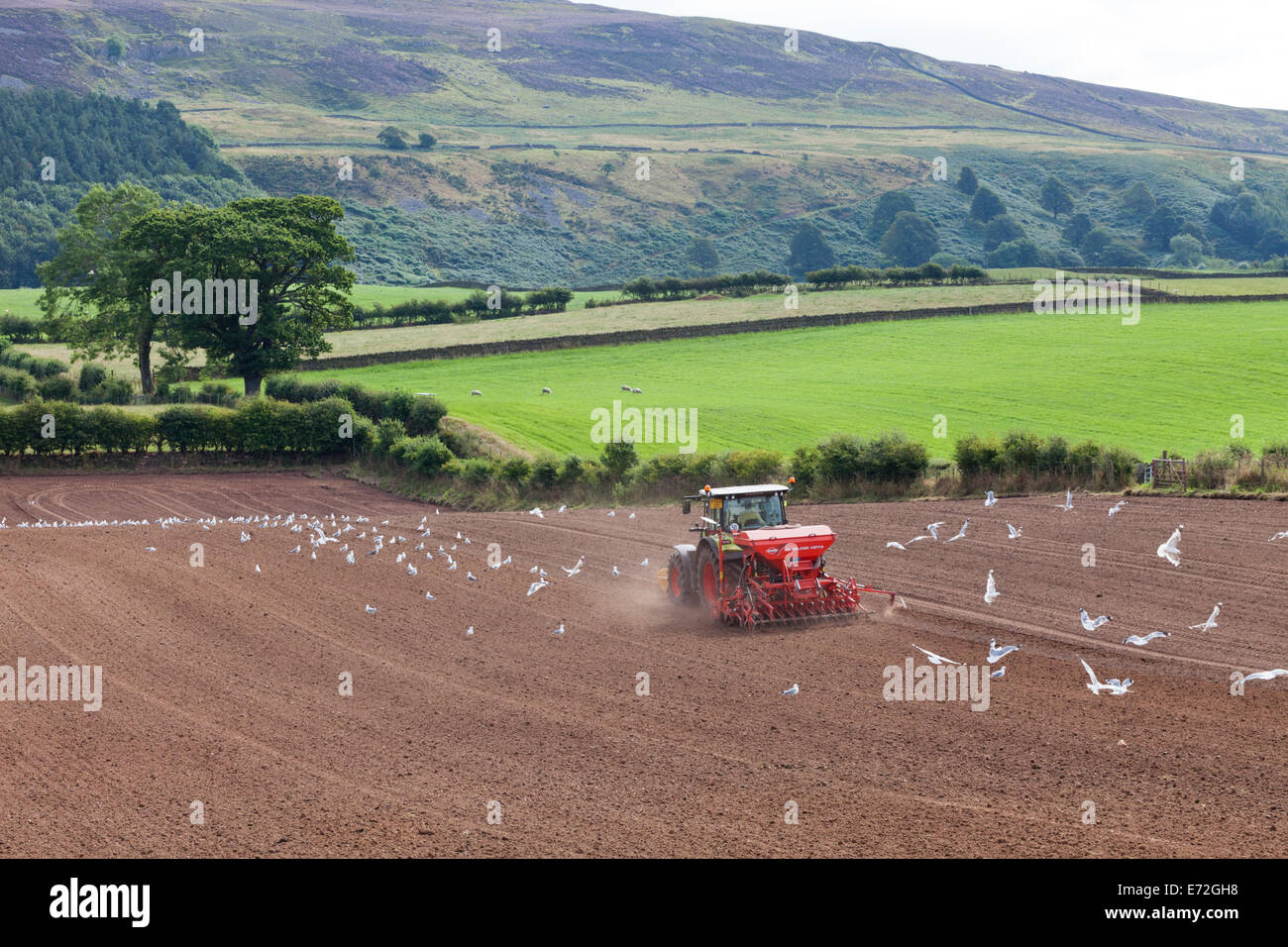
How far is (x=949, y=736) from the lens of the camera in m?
17.0

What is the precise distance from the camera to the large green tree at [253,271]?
69.6m

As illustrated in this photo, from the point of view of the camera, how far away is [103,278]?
76438 mm

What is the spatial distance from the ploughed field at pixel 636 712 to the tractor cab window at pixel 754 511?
217 cm

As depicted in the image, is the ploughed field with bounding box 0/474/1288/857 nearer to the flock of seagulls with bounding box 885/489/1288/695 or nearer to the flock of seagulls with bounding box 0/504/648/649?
the flock of seagulls with bounding box 885/489/1288/695

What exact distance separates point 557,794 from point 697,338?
257 ft

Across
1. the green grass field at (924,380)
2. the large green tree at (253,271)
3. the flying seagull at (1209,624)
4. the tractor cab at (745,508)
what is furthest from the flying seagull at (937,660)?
the large green tree at (253,271)

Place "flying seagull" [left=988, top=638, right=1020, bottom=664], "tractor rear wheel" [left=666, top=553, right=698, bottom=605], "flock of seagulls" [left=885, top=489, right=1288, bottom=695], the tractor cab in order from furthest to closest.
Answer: "tractor rear wheel" [left=666, top=553, right=698, bottom=605]
the tractor cab
"flying seagull" [left=988, top=638, right=1020, bottom=664]
"flock of seagulls" [left=885, top=489, right=1288, bottom=695]

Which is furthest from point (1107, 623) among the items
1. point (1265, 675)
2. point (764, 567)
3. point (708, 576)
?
point (708, 576)

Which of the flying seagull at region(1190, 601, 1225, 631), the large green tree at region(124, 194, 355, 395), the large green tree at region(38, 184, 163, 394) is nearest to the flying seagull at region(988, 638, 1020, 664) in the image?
the flying seagull at region(1190, 601, 1225, 631)

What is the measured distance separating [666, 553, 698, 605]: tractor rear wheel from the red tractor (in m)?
0.71

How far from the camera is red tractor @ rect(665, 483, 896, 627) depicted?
2381cm

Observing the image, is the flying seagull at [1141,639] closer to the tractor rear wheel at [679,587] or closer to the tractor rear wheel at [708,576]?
the tractor rear wheel at [708,576]
